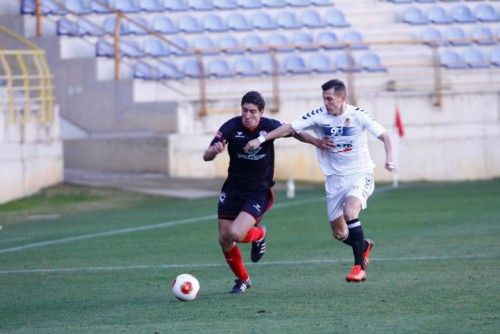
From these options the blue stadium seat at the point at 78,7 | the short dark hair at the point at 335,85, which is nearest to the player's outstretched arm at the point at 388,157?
the short dark hair at the point at 335,85

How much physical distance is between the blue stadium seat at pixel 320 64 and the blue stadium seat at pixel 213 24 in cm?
274

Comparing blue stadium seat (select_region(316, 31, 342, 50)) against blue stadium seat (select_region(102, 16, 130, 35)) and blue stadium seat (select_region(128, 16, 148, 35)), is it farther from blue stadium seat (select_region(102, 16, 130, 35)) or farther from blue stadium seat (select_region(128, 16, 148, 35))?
blue stadium seat (select_region(102, 16, 130, 35))

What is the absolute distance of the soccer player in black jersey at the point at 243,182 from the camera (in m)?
11.9

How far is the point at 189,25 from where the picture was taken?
36031 millimetres

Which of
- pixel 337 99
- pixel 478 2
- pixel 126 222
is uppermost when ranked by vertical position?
pixel 478 2

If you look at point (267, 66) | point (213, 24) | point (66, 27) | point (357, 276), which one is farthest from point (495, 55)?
point (357, 276)

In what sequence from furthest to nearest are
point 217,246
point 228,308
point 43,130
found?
point 43,130 → point 217,246 → point 228,308

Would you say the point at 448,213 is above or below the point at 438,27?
below

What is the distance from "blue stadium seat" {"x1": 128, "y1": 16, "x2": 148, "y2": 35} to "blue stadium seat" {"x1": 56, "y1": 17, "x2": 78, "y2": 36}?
60.6 inches

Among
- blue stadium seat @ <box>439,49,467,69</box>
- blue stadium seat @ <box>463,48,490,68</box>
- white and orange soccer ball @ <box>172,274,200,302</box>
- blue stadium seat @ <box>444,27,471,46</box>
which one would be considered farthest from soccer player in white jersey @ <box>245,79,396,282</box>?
blue stadium seat @ <box>444,27,471,46</box>

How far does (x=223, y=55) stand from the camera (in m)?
34.8

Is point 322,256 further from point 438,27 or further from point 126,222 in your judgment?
point 438,27

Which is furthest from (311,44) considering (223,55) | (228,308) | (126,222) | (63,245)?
(228,308)

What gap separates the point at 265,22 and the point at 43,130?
9.56 m
